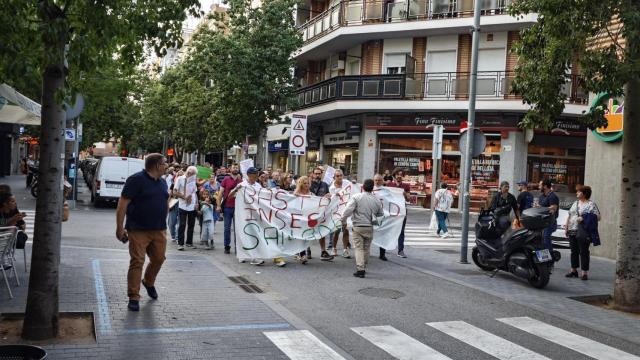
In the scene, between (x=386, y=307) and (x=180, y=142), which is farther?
(x=180, y=142)

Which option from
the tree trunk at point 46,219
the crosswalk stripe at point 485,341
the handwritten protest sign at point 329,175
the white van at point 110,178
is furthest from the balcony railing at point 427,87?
the tree trunk at point 46,219

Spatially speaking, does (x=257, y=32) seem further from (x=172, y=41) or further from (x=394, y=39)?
(x=172, y=41)

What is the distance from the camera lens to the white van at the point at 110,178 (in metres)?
20.9

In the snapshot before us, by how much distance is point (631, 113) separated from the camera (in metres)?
8.84

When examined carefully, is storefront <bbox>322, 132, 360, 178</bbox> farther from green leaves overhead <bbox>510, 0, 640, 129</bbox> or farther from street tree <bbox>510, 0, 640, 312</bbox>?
street tree <bbox>510, 0, 640, 312</bbox>

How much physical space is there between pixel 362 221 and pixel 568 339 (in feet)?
13.8

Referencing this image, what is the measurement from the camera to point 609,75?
852cm

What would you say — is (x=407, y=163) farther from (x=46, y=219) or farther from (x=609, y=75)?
(x=46, y=219)

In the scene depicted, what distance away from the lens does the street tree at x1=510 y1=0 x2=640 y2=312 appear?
8367 millimetres

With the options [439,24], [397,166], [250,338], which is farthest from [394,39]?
[250,338]

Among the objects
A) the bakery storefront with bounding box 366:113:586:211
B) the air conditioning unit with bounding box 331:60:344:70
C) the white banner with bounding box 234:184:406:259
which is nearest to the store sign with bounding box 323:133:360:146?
the bakery storefront with bounding box 366:113:586:211

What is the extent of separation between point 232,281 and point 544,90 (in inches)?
227

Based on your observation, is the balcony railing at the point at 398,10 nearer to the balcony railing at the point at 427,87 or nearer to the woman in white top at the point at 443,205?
the balcony railing at the point at 427,87

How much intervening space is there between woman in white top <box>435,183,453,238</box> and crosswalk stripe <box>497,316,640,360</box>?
9139 millimetres
